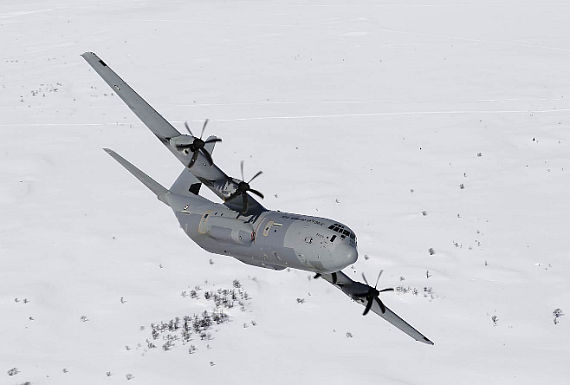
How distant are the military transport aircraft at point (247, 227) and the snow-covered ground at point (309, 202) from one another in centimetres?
510

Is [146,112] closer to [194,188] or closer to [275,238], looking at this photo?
[194,188]

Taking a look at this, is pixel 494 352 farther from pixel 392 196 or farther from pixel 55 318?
pixel 55 318

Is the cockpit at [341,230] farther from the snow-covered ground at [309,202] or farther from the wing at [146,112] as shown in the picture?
the snow-covered ground at [309,202]

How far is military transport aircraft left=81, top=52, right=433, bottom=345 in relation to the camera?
18766mm

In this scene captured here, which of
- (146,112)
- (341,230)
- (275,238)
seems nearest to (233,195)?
(275,238)

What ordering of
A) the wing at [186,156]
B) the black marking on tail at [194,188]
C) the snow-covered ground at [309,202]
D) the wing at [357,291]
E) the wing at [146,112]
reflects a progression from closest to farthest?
the wing at [186,156], the wing at [146,112], the wing at [357,291], the black marking on tail at [194,188], the snow-covered ground at [309,202]

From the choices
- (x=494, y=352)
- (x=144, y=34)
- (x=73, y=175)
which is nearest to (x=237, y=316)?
(x=494, y=352)

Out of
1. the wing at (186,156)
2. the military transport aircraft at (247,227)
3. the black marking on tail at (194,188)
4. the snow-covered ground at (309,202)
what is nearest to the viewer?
the military transport aircraft at (247,227)

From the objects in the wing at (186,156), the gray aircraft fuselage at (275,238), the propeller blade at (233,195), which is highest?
the wing at (186,156)

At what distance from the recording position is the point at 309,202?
3644 cm

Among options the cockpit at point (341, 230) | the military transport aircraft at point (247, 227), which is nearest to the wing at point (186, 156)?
the military transport aircraft at point (247, 227)

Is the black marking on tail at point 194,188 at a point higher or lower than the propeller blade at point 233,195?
higher

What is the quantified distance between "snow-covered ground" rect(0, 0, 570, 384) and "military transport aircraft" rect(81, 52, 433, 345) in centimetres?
510

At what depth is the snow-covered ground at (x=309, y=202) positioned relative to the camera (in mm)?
25406
